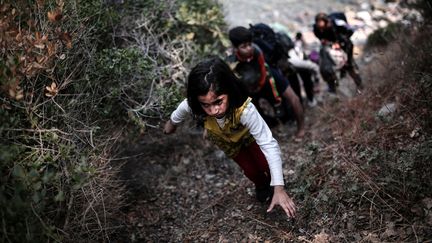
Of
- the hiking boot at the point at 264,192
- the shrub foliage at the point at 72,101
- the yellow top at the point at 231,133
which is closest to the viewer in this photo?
the shrub foliage at the point at 72,101

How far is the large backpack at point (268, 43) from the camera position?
484cm

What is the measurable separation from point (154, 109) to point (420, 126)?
2269 millimetres

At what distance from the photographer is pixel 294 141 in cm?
486

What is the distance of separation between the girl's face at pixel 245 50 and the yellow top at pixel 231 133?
52.3 inches

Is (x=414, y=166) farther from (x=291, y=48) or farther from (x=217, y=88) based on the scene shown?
(x=291, y=48)

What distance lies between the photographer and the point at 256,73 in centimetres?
455

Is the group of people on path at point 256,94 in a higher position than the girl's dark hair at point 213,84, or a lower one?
lower

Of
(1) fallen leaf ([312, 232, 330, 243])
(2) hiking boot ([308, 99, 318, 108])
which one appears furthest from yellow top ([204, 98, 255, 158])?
(2) hiking boot ([308, 99, 318, 108])

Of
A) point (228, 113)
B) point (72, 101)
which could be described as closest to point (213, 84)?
point (228, 113)

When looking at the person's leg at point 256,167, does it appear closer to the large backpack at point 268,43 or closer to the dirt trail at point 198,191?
the dirt trail at point 198,191

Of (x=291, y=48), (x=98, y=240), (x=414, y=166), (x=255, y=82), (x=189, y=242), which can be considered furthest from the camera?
(x=291, y=48)

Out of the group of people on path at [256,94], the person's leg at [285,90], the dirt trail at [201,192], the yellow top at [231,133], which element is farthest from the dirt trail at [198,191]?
the yellow top at [231,133]

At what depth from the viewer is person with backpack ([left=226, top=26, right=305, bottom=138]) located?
14.4 feet

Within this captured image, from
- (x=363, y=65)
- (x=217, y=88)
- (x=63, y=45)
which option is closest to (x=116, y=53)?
(x=63, y=45)
